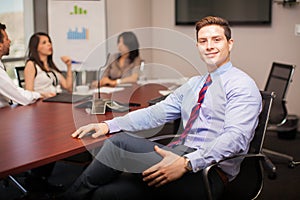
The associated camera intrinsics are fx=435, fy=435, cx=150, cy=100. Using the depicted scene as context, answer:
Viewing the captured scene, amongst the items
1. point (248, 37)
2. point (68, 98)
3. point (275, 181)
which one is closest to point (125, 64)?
point (68, 98)

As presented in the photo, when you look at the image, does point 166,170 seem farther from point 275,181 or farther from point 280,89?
point 280,89

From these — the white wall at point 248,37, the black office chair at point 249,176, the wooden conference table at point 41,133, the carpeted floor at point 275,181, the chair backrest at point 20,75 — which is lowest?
the carpeted floor at point 275,181

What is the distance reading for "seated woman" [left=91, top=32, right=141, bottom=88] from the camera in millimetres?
4012

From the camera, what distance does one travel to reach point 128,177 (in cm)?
200

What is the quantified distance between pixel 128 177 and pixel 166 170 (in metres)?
0.22

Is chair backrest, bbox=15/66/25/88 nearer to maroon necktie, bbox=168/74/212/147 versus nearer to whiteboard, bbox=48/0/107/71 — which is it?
whiteboard, bbox=48/0/107/71

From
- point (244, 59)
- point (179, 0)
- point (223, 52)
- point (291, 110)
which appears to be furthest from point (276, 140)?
point (223, 52)

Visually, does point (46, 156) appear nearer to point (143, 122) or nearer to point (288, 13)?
point (143, 122)

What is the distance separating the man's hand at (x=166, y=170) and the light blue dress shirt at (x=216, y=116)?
0.06 metres

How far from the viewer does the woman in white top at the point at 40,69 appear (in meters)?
3.57

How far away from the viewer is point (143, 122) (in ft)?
7.41

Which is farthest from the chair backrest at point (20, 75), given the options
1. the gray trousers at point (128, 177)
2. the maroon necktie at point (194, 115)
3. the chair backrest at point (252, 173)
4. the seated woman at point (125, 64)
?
the chair backrest at point (252, 173)

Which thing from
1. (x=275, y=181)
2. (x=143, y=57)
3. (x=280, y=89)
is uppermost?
(x=143, y=57)

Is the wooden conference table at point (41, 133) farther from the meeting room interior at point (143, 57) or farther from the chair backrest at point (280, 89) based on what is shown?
the chair backrest at point (280, 89)
